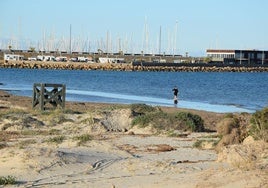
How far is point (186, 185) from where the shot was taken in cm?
1052

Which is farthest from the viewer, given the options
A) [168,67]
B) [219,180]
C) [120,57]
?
[120,57]

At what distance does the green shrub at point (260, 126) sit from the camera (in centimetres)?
1456

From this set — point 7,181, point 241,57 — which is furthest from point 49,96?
point 241,57

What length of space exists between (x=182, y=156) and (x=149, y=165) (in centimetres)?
181

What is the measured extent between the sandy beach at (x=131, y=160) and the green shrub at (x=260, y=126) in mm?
248

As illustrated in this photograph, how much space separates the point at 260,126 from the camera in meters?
15.2

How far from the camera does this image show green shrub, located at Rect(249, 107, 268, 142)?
14562mm

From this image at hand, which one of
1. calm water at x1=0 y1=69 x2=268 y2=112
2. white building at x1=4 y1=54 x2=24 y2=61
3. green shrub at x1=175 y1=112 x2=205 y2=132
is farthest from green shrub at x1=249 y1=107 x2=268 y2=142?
white building at x1=4 y1=54 x2=24 y2=61

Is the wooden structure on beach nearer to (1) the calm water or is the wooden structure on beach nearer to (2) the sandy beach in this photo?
(2) the sandy beach

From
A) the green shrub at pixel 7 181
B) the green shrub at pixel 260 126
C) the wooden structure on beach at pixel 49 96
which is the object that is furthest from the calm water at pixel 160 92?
the green shrub at pixel 7 181

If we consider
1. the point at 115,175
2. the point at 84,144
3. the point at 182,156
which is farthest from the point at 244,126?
the point at 115,175

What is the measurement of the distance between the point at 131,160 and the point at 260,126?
3.23 meters

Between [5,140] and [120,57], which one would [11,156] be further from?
[120,57]

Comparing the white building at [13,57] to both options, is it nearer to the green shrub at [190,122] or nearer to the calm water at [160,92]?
the calm water at [160,92]
